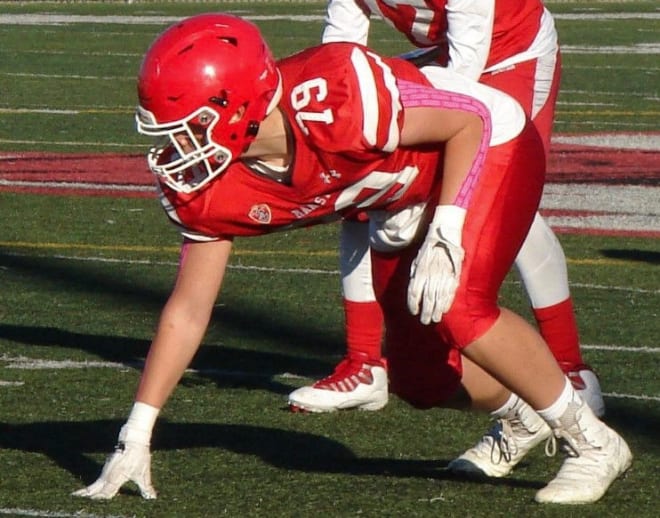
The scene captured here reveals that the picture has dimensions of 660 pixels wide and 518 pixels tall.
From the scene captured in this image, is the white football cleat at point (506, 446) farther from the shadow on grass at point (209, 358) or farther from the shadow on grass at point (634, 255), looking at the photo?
the shadow on grass at point (634, 255)

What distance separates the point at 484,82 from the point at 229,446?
1.48 meters

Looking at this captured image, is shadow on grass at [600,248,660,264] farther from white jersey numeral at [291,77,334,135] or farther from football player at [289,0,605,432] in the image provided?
white jersey numeral at [291,77,334,135]

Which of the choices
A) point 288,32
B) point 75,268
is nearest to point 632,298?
point 75,268

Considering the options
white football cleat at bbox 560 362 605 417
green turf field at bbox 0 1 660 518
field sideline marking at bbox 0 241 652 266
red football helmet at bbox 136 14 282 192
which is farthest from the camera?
field sideline marking at bbox 0 241 652 266

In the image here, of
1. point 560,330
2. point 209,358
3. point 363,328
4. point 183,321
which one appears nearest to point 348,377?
point 363,328

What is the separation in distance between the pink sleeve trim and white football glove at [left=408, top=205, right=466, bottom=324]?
6 centimetres

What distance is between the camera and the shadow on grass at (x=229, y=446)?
4.73 m

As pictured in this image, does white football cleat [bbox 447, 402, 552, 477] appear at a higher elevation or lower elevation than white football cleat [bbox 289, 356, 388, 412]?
higher

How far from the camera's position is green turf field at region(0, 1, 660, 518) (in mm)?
4438

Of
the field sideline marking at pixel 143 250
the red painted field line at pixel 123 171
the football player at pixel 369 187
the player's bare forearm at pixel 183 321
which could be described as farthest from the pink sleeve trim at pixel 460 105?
the red painted field line at pixel 123 171

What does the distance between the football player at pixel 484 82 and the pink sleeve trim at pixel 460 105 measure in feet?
3.31

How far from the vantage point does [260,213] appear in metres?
4.22

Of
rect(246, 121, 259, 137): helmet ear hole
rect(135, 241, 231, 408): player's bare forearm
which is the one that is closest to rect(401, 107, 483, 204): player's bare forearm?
rect(246, 121, 259, 137): helmet ear hole

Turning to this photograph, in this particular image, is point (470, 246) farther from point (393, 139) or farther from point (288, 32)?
point (288, 32)
